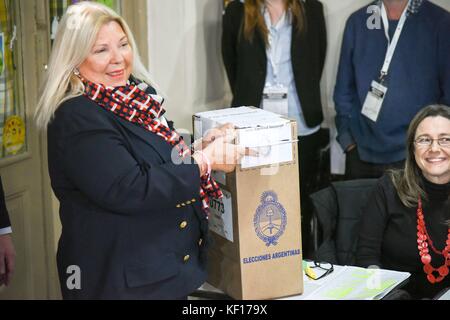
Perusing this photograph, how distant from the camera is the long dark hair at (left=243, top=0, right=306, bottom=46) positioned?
375cm

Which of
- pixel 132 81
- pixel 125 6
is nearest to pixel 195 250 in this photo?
pixel 132 81

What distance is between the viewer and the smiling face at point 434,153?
→ 2.83m

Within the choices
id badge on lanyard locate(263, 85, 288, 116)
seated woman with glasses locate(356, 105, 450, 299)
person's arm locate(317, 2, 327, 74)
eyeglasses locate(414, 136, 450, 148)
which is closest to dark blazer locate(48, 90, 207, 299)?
seated woman with glasses locate(356, 105, 450, 299)

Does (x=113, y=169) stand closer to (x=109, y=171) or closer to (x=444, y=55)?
(x=109, y=171)

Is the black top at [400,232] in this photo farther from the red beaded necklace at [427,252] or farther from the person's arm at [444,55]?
the person's arm at [444,55]

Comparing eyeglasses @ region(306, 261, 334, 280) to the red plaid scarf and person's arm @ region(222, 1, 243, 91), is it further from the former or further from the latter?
person's arm @ region(222, 1, 243, 91)

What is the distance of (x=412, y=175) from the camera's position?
2891mm

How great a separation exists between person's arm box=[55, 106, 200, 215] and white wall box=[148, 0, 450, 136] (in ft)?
6.75

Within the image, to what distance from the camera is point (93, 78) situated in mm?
1901

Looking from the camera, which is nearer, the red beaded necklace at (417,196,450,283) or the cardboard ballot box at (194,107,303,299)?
the cardboard ballot box at (194,107,303,299)

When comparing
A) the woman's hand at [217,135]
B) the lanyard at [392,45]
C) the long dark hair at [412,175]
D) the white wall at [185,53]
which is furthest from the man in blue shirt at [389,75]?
the woman's hand at [217,135]

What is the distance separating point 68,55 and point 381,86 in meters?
2.18

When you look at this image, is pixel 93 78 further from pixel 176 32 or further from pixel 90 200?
pixel 176 32

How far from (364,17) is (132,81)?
2.06m
